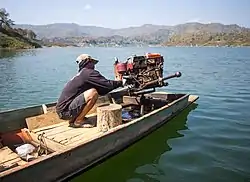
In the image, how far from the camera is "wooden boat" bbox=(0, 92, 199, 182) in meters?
4.89

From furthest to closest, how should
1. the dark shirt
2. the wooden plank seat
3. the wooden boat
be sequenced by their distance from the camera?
the dark shirt < the wooden plank seat < the wooden boat

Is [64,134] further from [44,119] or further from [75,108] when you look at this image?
[44,119]

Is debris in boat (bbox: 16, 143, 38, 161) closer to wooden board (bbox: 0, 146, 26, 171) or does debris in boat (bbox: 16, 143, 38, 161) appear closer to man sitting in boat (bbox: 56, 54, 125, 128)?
wooden board (bbox: 0, 146, 26, 171)

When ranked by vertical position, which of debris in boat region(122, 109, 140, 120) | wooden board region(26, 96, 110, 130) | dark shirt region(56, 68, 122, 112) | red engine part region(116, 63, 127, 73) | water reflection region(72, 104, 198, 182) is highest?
red engine part region(116, 63, 127, 73)

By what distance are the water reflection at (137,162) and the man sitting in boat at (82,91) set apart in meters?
1.18

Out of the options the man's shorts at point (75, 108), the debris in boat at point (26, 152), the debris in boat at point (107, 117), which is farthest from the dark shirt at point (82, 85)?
the debris in boat at point (26, 152)

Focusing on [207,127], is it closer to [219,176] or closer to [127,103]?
[127,103]

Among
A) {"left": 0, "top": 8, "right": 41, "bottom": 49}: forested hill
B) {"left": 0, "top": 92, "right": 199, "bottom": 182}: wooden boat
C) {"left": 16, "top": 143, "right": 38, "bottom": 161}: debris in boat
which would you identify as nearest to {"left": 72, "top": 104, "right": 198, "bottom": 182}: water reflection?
{"left": 0, "top": 92, "right": 199, "bottom": 182}: wooden boat

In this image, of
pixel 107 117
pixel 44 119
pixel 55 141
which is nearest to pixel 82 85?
pixel 107 117

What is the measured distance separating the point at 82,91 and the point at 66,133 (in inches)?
40.3

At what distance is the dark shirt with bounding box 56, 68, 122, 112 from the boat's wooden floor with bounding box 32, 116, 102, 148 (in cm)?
47

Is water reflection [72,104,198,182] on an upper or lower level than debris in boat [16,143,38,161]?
lower

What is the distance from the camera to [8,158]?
5.70 m

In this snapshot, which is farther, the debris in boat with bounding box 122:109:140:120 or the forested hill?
the forested hill
